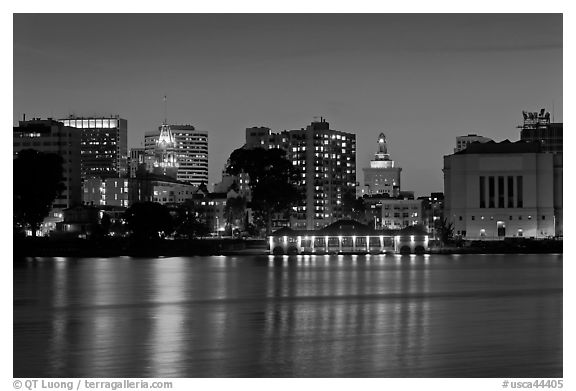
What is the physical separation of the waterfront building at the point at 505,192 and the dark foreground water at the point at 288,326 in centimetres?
Result: 6400

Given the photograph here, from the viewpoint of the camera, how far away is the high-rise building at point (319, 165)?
6850 inches

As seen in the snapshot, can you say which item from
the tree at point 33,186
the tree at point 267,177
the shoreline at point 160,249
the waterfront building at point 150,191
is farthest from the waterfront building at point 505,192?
Answer: the waterfront building at point 150,191

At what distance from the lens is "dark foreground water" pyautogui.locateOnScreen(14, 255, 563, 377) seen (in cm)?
1955

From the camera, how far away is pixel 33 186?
3223 inches

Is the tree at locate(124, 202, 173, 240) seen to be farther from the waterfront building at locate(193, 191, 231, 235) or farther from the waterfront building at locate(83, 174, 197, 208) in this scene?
the waterfront building at locate(83, 174, 197, 208)

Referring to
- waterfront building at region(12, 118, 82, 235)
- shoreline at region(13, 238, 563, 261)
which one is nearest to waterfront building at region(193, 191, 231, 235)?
waterfront building at region(12, 118, 82, 235)

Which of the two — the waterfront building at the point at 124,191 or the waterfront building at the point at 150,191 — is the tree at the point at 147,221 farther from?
the waterfront building at the point at 150,191

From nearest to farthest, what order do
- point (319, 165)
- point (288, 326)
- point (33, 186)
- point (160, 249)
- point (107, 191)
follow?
point (288, 326) → point (33, 186) → point (160, 249) → point (319, 165) → point (107, 191)

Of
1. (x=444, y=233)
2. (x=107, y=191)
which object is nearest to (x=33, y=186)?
(x=444, y=233)

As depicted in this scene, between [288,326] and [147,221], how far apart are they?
74927 mm

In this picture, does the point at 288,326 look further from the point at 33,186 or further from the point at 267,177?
the point at 267,177

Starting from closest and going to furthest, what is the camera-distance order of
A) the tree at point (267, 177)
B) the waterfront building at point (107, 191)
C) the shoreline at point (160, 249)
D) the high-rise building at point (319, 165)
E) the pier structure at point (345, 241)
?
the shoreline at point (160, 249) < the pier structure at point (345, 241) < the tree at point (267, 177) < the high-rise building at point (319, 165) < the waterfront building at point (107, 191)
